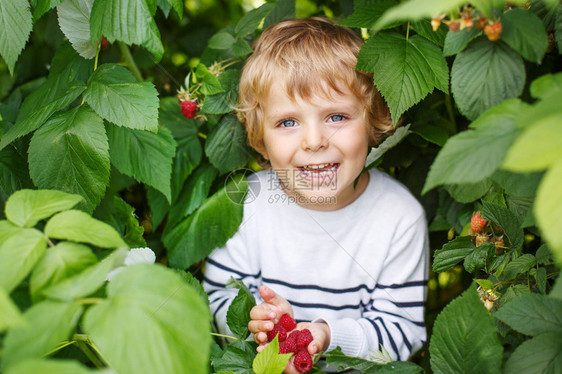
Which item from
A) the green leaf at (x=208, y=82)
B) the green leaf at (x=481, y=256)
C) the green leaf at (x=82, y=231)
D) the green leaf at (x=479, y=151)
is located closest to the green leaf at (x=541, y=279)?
→ the green leaf at (x=481, y=256)

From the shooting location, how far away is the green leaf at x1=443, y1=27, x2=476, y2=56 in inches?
31.4

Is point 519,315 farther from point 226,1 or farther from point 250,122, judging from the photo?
point 226,1

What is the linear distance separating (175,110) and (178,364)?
0.98m

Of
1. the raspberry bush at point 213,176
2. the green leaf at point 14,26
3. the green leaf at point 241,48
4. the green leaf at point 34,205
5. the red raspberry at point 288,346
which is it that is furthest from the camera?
the green leaf at point 241,48

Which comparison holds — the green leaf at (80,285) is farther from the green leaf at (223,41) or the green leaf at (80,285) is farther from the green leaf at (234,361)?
the green leaf at (223,41)

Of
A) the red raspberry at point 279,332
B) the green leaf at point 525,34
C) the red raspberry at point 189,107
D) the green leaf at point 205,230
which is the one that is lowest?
the red raspberry at point 279,332

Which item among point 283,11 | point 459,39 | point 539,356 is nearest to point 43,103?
point 283,11

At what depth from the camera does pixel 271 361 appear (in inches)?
34.5

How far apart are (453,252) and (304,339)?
360 mm

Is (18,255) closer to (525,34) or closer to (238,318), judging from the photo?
(238,318)

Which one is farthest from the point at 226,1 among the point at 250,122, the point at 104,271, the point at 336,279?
the point at 104,271

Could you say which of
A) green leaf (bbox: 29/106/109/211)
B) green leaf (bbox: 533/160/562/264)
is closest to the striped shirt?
green leaf (bbox: 29/106/109/211)

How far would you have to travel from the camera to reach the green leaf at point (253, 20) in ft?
4.07

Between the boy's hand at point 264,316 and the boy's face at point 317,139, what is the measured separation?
258 mm
